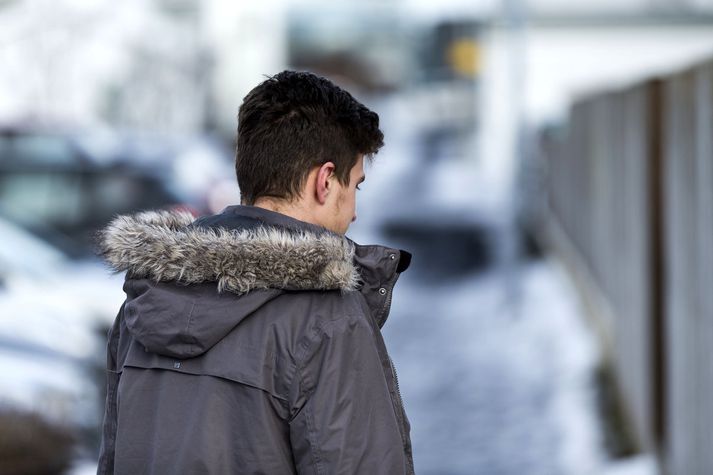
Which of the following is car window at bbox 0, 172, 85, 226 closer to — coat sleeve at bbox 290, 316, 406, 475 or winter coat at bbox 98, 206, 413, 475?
winter coat at bbox 98, 206, 413, 475

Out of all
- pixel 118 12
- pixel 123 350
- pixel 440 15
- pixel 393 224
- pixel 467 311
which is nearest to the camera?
pixel 123 350

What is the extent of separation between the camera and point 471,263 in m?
14.0

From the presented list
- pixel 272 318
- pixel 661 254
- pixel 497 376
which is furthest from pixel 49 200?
pixel 272 318

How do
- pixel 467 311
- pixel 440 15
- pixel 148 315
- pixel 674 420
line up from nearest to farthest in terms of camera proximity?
pixel 148 315 < pixel 674 420 < pixel 467 311 < pixel 440 15

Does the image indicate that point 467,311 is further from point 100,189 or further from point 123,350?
point 123,350

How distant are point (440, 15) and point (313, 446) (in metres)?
Result: 32.5

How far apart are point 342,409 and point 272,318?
20 centimetres

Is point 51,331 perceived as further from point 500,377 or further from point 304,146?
point 304,146

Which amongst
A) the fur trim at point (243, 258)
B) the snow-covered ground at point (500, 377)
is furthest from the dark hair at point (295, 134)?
the snow-covered ground at point (500, 377)

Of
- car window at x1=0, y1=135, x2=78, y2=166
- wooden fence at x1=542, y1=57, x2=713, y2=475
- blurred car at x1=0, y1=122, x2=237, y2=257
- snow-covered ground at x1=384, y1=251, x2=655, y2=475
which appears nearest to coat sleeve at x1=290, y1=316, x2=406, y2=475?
wooden fence at x1=542, y1=57, x2=713, y2=475

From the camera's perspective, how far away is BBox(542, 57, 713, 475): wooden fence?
4648 millimetres

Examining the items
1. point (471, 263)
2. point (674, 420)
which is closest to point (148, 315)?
point (674, 420)

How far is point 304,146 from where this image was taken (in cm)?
206

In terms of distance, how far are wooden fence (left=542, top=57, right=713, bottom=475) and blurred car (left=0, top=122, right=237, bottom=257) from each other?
10.7 feet
